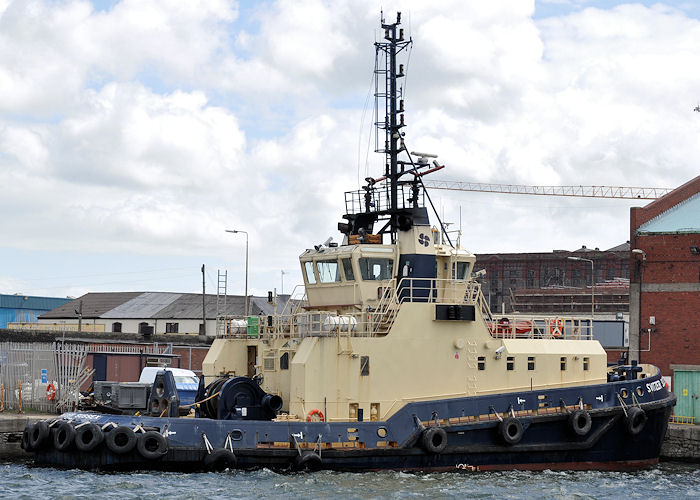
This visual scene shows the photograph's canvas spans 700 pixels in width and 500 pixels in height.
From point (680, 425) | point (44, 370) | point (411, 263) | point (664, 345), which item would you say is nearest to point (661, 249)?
point (664, 345)

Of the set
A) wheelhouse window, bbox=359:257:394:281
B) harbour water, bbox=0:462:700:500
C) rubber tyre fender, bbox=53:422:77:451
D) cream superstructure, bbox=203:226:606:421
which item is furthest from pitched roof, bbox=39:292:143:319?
rubber tyre fender, bbox=53:422:77:451

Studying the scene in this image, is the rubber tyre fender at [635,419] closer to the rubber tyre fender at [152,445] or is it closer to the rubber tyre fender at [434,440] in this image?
the rubber tyre fender at [434,440]

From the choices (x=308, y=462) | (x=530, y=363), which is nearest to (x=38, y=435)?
(x=308, y=462)

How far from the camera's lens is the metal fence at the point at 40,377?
25188 millimetres

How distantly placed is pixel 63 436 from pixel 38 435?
0.59 m

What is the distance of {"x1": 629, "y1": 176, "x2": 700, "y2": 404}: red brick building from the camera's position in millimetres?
29875

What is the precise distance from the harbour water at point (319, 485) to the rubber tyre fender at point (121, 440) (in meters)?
0.46

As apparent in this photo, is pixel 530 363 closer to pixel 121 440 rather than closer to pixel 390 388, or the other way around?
pixel 390 388

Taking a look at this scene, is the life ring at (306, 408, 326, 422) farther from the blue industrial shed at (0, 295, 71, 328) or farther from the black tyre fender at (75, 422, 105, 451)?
the blue industrial shed at (0, 295, 71, 328)

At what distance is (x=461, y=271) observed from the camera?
20.7 metres

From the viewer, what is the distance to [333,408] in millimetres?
18188

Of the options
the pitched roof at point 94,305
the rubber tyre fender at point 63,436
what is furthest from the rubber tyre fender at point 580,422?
the pitched roof at point 94,305

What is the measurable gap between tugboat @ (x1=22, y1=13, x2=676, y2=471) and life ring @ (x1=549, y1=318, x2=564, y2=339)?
48 mm

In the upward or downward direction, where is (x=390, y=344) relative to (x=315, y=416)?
upward
